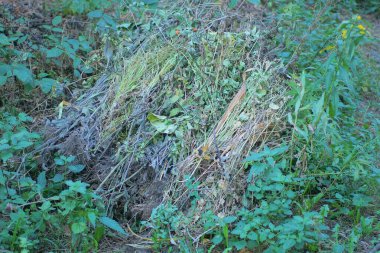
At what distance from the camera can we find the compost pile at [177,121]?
3818 millimetres

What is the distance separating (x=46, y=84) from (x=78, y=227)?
159 cm

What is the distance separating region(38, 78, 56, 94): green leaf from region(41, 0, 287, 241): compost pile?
0.23 meters

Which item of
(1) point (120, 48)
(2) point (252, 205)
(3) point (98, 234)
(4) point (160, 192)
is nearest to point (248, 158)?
(2) point (252, 205)

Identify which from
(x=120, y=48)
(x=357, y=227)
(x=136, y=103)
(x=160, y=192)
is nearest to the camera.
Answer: (x=357, y=227)

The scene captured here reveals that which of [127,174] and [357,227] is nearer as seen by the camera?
[357,227]

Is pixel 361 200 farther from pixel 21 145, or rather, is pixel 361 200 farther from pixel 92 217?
pixel 21 145

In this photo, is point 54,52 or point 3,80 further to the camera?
point 54,52

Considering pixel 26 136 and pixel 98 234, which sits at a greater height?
pixel 26 136

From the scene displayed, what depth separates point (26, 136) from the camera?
Answer: 12.8 feet

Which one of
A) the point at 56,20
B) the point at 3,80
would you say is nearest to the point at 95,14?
the point at 56,20

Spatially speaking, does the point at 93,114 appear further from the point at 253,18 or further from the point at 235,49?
the point at 253,18

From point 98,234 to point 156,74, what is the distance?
4.41 ft

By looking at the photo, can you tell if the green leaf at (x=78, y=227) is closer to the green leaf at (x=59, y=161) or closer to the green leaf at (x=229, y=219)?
the green leaf at (x=59, y=161)

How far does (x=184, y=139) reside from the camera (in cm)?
396
